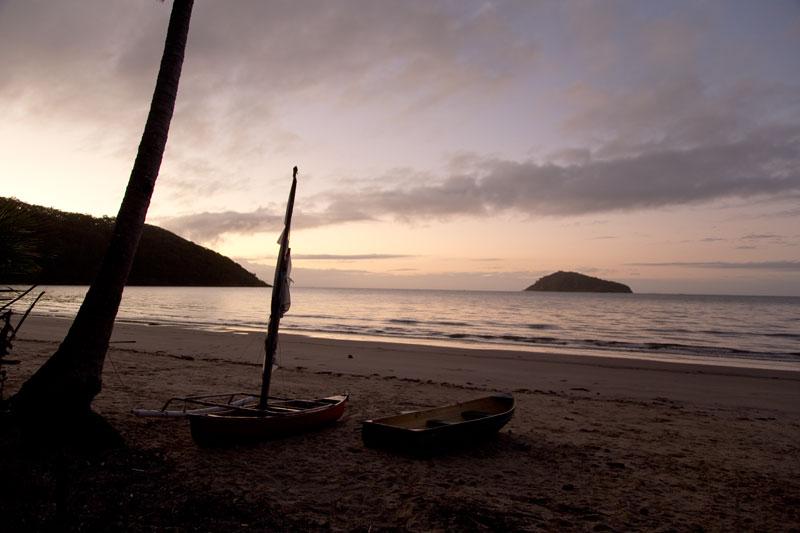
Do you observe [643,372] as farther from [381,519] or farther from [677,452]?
[381,519]

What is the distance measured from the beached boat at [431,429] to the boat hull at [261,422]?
2.85 ft

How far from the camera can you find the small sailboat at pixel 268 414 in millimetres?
7184

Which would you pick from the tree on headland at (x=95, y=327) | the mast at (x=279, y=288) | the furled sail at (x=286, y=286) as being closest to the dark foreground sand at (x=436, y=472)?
the tree on headland at (x=95, y=327)

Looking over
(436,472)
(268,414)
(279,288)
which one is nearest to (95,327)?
(279,288)

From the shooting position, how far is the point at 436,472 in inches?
276

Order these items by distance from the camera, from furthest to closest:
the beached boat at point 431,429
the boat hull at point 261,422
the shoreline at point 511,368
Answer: the shoreline at point 511,368 → the beached boat at point 431,429 → the boat hull at point 261,422

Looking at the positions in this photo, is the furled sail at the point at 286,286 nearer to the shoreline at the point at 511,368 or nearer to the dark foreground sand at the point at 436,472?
the dark foreground sand at the point at 436,472

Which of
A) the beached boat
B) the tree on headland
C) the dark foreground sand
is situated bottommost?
the dark foreground sand

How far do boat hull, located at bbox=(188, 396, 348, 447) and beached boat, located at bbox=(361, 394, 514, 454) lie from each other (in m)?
0.87

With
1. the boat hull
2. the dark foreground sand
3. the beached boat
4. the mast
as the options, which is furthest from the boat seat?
the mast

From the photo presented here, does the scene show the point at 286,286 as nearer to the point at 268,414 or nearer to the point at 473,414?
the point at 268,414

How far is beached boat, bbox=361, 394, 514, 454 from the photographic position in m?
7.48

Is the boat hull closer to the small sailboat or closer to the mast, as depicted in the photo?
the small sailboat

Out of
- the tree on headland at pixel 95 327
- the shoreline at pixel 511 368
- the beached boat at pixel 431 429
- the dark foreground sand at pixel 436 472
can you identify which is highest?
the tree on headland at pixel 95 327
